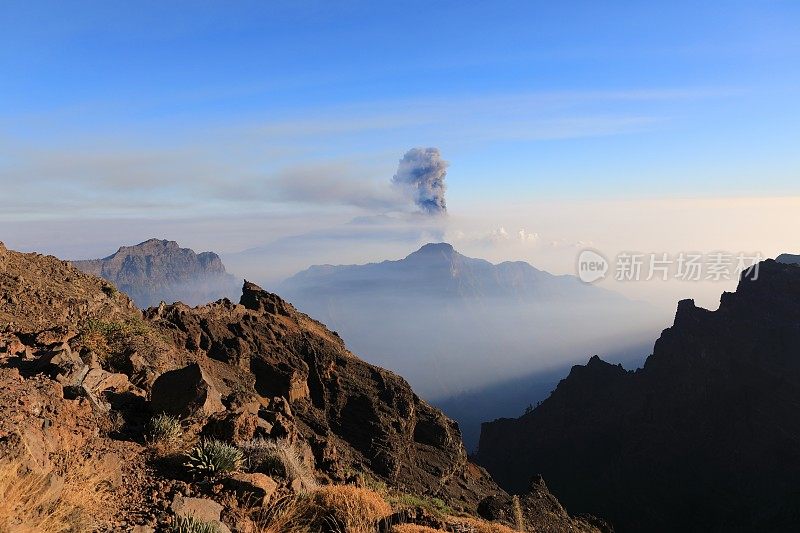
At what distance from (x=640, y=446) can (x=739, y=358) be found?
24.9 metres

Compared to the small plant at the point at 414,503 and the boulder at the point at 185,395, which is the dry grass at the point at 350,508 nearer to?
the small plant at the point at 414,503

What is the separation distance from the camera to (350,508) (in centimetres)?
884

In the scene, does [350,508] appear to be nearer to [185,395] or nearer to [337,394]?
[185,395]

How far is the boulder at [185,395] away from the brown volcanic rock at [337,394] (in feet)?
84.7

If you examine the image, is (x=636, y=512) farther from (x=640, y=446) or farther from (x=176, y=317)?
(x=176, y=317)

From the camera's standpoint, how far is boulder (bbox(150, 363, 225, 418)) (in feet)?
38.5

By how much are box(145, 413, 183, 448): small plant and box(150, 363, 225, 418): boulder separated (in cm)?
78

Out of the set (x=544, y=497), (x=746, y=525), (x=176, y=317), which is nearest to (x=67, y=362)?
(x=176, y=317)

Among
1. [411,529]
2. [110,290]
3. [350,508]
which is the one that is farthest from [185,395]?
[110,290]

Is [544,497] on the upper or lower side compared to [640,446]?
upper

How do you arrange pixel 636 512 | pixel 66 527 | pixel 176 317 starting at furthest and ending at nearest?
1. pixel 636 512
2. pixel 176 317
3. pixel 66 527

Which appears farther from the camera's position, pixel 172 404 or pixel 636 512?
pixel 636 512

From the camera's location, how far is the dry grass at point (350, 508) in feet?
27.8

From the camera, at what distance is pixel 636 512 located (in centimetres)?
8831
